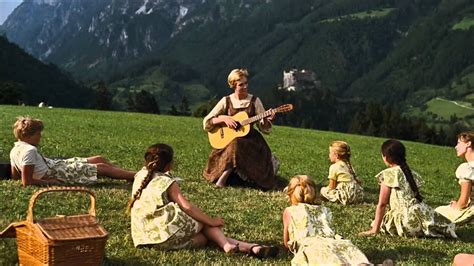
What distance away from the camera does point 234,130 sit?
15.1 metres

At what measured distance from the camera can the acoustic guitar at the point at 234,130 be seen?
48.2 feet

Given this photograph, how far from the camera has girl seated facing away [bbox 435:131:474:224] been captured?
12.5 m

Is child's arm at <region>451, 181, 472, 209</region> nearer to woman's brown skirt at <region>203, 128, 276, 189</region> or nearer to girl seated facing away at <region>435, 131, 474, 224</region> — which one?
girl seated facing away at <region>435, 131, 474, 224</region>

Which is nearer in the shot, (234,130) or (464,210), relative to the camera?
(464,210)

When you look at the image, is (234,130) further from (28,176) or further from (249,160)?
(28,176)

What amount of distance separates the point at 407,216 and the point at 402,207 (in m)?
0.21

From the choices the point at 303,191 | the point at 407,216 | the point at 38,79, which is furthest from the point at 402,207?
the point at 38,79

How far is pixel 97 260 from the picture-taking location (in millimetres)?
7582

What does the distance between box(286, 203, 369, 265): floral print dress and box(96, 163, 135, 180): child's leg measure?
19.9 feet

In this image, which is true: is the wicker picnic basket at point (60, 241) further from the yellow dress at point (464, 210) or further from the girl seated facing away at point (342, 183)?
the yellow dress at point (464, 210)

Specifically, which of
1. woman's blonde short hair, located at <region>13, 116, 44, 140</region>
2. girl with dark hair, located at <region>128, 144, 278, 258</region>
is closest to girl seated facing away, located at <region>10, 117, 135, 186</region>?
woman's blonde short hair, located at <region>13, 116, 44, 140</region>

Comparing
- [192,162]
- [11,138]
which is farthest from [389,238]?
[11,138]

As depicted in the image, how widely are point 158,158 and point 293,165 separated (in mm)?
13358

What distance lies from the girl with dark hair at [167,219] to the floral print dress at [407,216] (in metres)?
3.06
